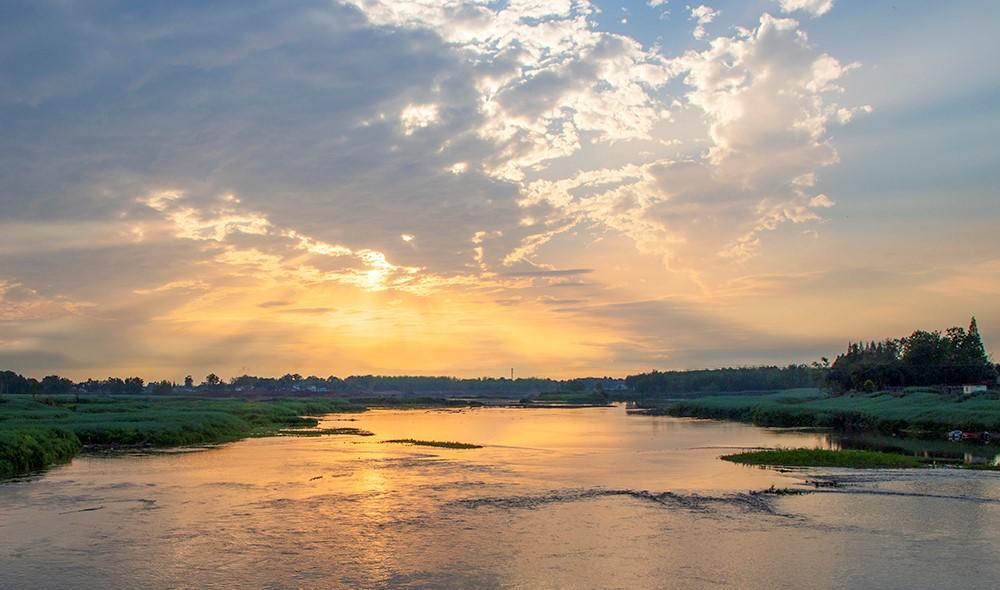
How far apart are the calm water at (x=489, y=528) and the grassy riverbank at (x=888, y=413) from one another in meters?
28.0

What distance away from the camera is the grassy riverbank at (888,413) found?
186ft

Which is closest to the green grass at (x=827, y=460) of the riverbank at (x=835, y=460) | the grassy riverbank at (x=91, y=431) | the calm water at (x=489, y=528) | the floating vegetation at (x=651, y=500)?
the riverbank at (x=835, y=460)

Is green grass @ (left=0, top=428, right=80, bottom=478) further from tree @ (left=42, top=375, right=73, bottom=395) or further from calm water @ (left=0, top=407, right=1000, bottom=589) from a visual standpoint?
tree @ (left=42, top=375, right=73, bottom=395)

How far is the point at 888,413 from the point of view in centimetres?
6519

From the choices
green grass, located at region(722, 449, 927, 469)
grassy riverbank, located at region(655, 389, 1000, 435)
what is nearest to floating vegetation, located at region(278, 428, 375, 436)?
green grass, located at region(722, 449, 927, 469)

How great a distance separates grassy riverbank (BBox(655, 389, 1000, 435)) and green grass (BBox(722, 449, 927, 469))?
23.1 metres

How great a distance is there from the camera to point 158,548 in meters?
19.9

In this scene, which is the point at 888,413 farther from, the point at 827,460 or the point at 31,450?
the point at 31,450

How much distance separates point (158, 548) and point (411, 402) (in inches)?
5501

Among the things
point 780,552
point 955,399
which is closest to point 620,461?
point 780,552

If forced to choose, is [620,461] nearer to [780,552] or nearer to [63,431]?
[780,552]

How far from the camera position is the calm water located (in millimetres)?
17312

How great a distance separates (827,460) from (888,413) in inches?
1322

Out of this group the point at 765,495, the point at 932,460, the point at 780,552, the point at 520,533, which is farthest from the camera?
the point at 932,460
